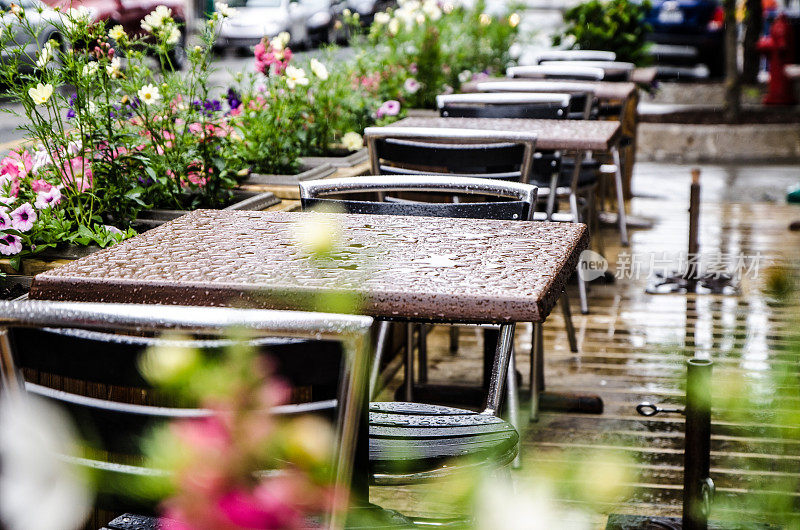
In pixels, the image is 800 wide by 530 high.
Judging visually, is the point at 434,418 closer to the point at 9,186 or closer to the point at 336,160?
the point at 9,186

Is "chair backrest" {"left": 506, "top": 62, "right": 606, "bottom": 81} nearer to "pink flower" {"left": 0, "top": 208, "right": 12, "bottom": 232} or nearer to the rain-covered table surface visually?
the rain-covered table surface

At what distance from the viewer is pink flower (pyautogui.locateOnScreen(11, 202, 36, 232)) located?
2.52 meters

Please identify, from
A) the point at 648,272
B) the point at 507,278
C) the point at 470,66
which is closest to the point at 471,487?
the point at 507,278

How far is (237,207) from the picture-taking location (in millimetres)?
3002

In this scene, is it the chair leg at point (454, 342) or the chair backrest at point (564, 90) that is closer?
the chair leg at point (454, 342)

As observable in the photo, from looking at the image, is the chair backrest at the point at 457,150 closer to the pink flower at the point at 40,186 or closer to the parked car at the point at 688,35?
the pink flower at the point at 40,186

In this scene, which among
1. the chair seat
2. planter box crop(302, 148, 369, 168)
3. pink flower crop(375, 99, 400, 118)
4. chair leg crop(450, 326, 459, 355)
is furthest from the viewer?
pink flower crop(375, 99, 400, 118)

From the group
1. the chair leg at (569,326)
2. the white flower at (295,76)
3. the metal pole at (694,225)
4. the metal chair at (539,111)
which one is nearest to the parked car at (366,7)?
the metal pole at (694,225)

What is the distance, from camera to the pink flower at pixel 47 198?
2.59 m

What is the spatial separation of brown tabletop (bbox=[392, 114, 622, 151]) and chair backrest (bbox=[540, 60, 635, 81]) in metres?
2.78

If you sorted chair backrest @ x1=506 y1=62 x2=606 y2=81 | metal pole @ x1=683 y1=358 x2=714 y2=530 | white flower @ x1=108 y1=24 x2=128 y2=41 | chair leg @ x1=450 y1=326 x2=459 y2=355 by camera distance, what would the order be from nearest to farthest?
1. metal pole @ x1=683 y1=358 x2=714 y2=530
2. white flower @ x1=108 y1=24 x2=128 y2=41
3. chair leg @ x1=450 y1=326 x2=459 y2=355
4. chair backrest @ x1=506 y1=62 x2=606 y2=81

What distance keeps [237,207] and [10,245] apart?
26.3 inches

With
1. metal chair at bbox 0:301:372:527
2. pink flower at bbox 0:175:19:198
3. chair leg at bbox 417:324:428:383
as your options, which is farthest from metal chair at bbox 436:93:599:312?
metal chair at bbox 0:301:372:527

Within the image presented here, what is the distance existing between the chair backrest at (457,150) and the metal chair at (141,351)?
1.90 metres
